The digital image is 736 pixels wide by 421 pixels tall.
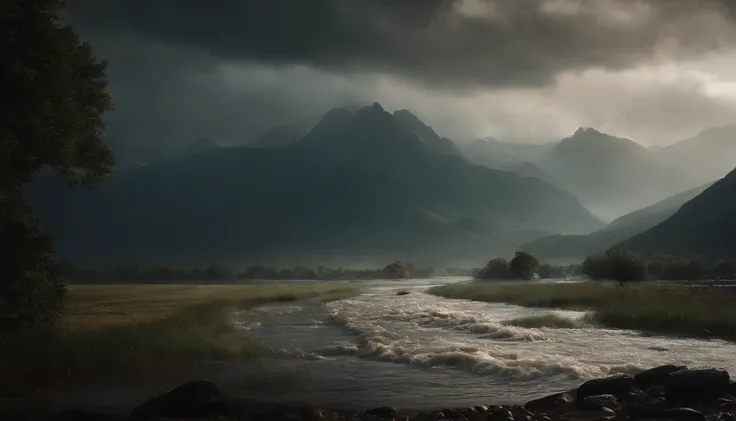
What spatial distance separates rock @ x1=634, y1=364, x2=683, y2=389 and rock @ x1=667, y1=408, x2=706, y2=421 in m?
4.66

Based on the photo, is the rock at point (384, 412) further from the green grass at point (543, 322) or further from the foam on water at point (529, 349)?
the green grass at point (543, 322)

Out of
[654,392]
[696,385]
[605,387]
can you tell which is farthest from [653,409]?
[696,385]

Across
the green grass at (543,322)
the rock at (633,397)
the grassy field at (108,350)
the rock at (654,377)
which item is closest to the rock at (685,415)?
the rock at (633,397)

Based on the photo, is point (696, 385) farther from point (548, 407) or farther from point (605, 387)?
point (548, 407)

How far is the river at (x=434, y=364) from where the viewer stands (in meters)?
26.0

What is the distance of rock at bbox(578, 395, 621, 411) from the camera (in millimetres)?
22531

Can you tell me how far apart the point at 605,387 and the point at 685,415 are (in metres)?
4.03

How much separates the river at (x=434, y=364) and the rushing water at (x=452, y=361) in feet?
0.16

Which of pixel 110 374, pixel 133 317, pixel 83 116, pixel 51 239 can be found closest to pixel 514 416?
pixel 110 374

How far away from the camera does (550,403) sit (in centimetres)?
2308

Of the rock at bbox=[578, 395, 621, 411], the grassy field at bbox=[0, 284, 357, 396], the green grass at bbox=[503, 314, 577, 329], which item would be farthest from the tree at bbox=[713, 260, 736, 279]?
the rock at bbox=[578, 395, 621, 411]

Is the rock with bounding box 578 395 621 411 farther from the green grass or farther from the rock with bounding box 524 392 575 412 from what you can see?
the green grass

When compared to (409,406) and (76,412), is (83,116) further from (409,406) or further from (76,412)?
(409,406)

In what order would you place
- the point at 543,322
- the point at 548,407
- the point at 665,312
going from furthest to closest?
the point at 543,322 < the point at 665,312 < the point at 548,407
